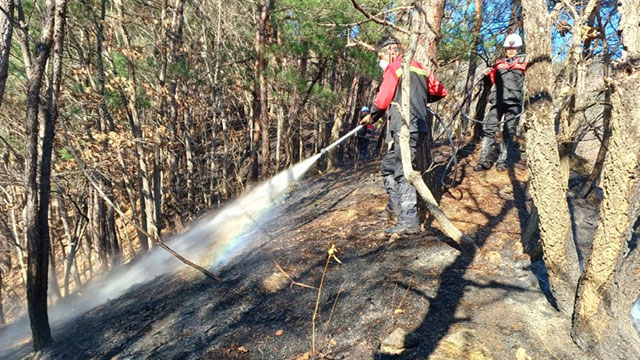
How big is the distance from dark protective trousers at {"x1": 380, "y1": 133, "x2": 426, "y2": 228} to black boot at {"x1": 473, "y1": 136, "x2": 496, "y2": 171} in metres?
2.23

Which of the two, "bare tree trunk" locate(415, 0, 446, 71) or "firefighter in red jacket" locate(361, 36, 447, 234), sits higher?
"bare tree trunk" locate(415, 0, 446, 71)

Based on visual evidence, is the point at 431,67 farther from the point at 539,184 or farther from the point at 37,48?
the point at 37,48

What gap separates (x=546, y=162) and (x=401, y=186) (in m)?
1.64

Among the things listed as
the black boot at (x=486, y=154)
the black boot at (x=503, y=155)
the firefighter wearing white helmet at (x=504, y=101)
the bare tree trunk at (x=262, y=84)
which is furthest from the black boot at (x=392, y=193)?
the bare tree trunk at (x=262, y=84)

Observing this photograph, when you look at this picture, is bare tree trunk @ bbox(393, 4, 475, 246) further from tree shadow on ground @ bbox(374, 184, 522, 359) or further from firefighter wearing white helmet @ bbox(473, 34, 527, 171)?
firefighter wearing white helmet @ bbox(473, 34, 527, 171)

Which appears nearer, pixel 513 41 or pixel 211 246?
pixel 513 41

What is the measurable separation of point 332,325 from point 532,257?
6.56ft

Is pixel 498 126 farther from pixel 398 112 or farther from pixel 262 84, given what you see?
pixel 262 84

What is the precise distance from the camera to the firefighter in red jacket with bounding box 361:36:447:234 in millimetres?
3965

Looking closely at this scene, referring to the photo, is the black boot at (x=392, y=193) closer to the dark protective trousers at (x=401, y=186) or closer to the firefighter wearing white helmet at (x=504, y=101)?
the dark protective trousers at (x=401, y=186)

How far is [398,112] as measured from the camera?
3.89 meters

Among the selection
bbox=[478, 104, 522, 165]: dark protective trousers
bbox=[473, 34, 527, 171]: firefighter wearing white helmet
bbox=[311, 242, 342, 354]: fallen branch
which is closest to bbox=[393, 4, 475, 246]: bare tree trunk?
bbox=[311, 242, 342, 354]: fallen branch

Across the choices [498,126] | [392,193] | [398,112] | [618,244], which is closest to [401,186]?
[392,193]

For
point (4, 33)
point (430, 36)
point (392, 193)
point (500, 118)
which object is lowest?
point (392, 193)
